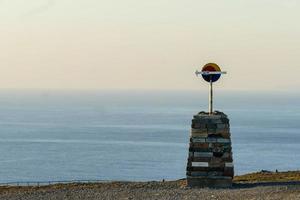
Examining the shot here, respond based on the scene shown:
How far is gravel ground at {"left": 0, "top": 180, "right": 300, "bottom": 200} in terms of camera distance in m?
27.8

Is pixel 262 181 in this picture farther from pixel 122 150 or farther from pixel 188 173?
pixel 122 150

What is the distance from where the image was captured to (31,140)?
161 metres

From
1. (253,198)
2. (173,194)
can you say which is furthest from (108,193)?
(253,198)

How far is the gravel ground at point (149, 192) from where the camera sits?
27781 millimetres

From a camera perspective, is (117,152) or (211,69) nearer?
(211,69)

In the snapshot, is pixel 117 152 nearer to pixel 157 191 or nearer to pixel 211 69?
pixel 211 69

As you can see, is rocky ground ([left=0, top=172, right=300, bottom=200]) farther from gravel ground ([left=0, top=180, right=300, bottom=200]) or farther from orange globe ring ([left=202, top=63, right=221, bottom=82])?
orange globe ring ([left=202, top=63, right=221, bottom=82])

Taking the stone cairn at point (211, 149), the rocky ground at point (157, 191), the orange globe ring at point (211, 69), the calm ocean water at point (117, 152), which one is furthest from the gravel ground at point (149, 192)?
the calm ocean water at point (117, 152)

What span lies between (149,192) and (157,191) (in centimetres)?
37

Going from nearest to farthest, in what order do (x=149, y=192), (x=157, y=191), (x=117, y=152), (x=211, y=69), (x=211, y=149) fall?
1. (x=149, y=192)
2. (x=157, y=191)
3. (x=211, y=149)
4. (x=211, y=69)
5. (x=117, y=152)

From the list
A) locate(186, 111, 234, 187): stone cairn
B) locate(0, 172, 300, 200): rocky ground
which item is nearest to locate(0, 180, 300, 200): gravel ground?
locate(0, 172, 300, 200): rocky ground

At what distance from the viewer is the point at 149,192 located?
29500mm

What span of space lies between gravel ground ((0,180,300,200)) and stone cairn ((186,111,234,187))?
764 millimetres

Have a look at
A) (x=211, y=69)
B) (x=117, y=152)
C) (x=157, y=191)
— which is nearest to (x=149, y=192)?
(x=157, y=191)
